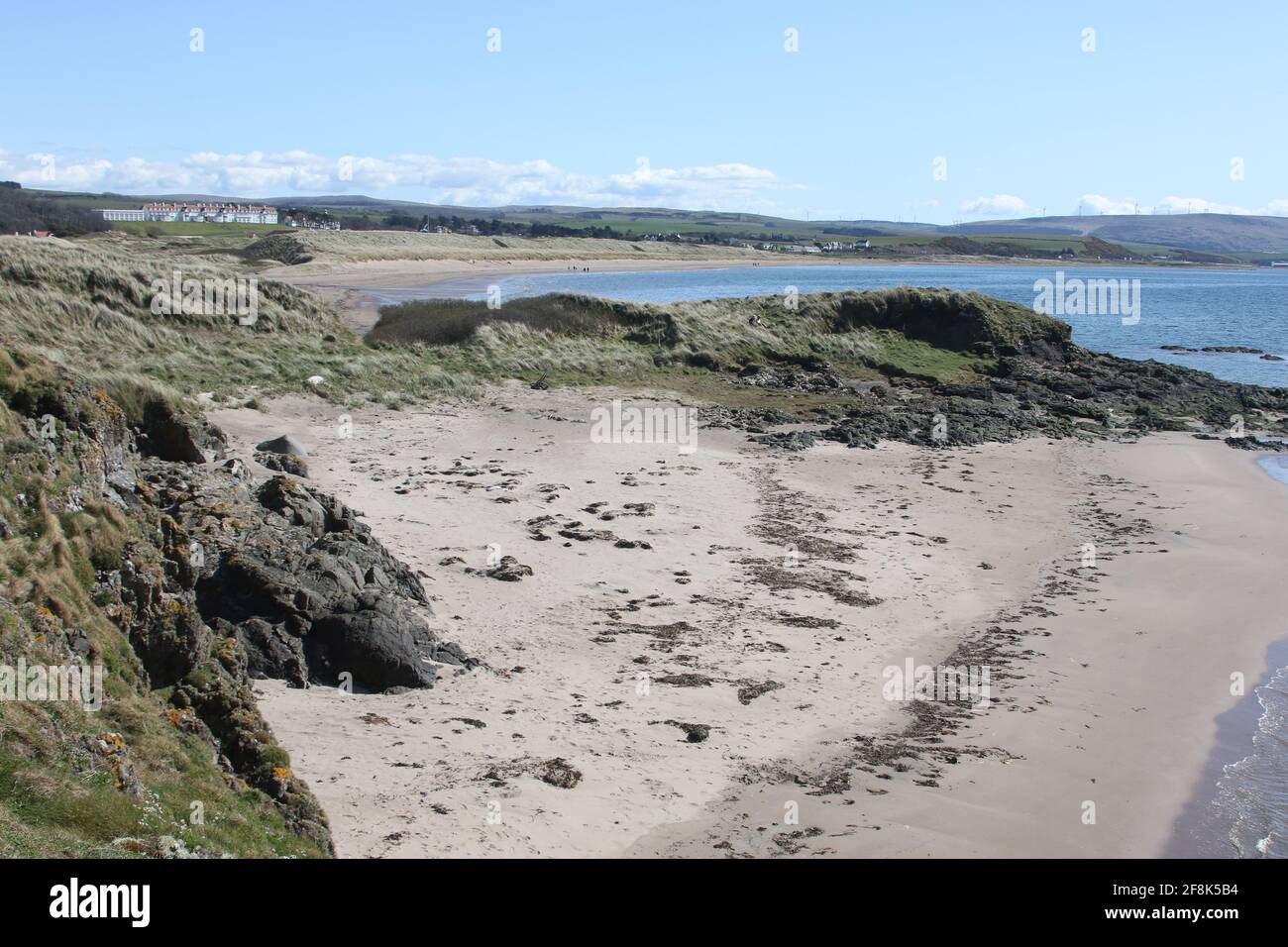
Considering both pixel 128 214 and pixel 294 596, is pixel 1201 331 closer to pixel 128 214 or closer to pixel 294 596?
pixel 294 596

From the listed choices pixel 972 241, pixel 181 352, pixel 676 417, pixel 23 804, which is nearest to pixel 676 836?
pixel 23 804

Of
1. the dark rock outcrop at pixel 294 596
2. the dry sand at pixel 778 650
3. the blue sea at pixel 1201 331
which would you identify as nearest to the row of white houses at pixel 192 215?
the blue sea at pixel 1201 331

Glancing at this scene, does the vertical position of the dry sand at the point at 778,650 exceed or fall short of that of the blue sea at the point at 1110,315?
it falls short

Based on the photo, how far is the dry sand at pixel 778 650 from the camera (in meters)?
8.45

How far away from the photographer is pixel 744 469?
2094cm

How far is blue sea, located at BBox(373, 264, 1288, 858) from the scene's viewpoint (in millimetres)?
9188

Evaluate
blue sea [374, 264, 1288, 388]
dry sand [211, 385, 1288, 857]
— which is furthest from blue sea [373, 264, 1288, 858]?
dry sand [211, 385, 1288, 857]

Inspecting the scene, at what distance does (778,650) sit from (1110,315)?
61.5 meters

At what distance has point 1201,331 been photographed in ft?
186

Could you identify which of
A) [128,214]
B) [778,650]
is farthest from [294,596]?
[128,214]

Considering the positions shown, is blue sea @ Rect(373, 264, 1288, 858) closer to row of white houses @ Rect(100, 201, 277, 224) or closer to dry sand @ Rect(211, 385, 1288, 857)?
dry sand @ Rect(211, 385, 1288, 857)

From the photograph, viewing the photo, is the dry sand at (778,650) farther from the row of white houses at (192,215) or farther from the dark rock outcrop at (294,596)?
the row of white houses at (192,215)

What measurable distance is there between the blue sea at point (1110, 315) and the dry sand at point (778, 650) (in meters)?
22.8

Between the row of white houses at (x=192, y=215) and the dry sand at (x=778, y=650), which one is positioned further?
the row of white houses at (x=192, y=215)
